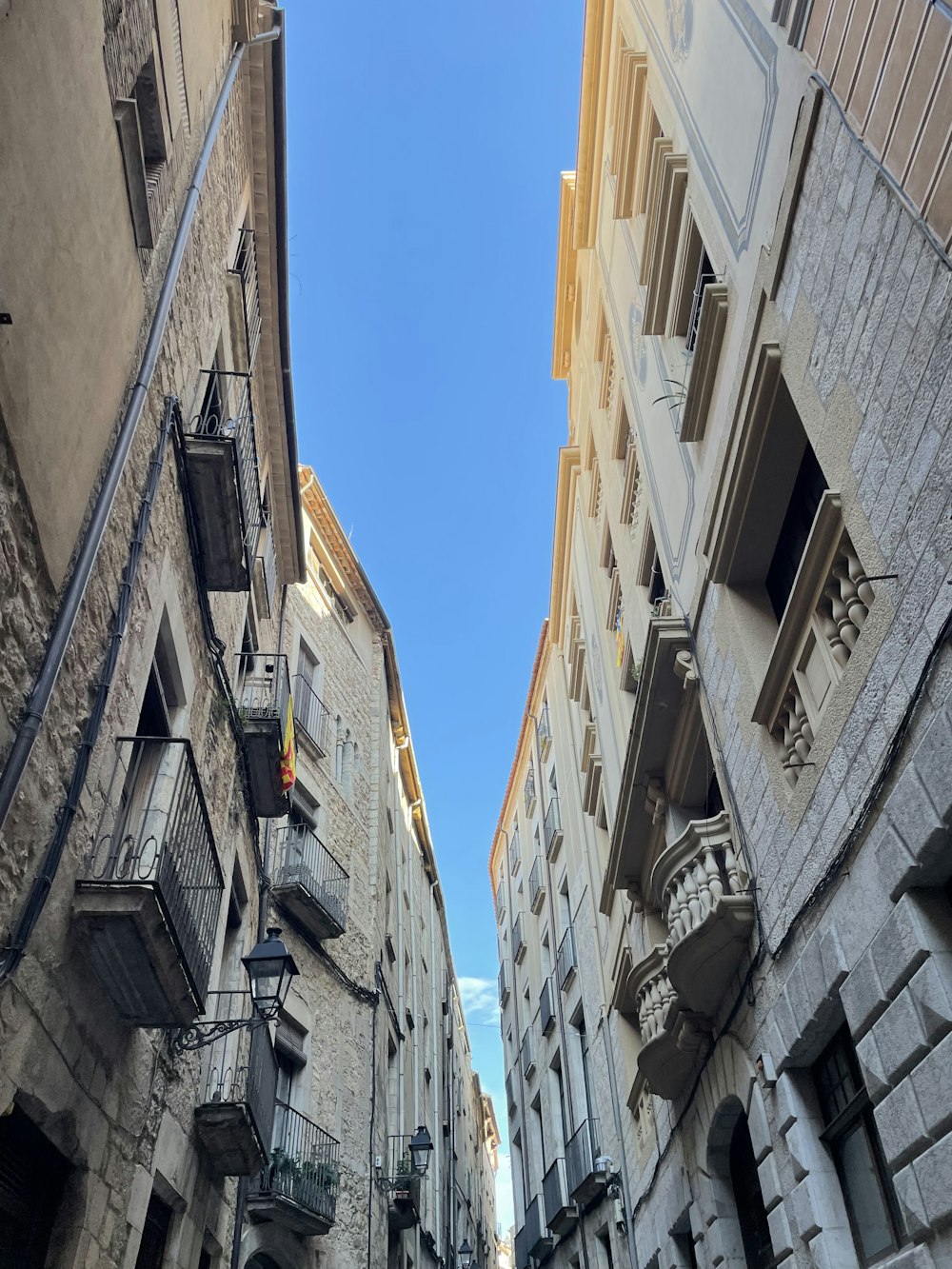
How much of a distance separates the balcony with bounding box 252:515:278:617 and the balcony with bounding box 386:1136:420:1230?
9146 millimetres

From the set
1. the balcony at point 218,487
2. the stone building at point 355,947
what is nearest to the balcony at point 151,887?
the balcony at point 218,487

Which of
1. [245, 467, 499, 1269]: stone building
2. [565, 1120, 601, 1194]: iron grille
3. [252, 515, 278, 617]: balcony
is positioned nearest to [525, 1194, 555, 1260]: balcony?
[245, 467, 499, 1269]: stone building

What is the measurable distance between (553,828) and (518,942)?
491 centimetres

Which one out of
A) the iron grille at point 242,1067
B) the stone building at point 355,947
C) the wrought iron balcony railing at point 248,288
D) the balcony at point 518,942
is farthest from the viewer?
the balcony at point 518,942

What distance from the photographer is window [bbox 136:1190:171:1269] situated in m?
6.98

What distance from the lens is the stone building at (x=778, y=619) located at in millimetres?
4469

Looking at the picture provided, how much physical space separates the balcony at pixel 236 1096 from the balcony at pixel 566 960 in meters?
8.96

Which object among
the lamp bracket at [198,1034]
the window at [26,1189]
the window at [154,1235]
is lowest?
the window at [26,1189]

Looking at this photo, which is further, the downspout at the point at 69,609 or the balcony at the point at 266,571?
the balcony at the point at 266,571

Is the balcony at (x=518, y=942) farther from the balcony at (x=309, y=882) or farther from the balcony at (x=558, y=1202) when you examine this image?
the balcony at (x=309, y=882)

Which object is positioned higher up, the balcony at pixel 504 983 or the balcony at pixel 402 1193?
the balcony at pixel 504 983

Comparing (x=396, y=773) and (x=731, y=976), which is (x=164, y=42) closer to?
(x=731, y=976)

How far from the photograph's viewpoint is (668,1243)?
10.7 m

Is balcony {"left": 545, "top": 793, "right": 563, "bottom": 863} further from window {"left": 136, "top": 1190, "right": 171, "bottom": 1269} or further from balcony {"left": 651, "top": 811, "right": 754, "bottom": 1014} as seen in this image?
window {"left": 136, "top": 1190, "right": 171, "bottom": 1269}
